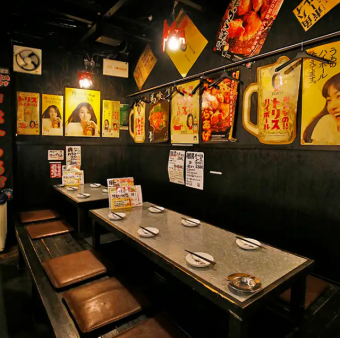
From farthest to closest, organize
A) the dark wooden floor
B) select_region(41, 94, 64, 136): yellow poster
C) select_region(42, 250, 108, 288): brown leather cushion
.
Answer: select_region(41, 94, 64, 136): yellow poster → select_region(42, 250, 108, 288): brown leather cushion → the dark wooden floor

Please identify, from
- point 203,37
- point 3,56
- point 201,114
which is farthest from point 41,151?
point 203,37

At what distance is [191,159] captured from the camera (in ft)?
13.1

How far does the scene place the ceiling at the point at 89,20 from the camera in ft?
11.6

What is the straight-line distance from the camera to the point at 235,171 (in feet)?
10.9

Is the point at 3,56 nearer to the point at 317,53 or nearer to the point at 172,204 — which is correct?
the point at 172,204

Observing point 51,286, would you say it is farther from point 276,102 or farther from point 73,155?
point 73,155

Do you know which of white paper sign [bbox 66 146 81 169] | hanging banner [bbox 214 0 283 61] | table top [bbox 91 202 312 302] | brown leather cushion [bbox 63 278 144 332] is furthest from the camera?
white paper sign [bbox 66 146 81 169]

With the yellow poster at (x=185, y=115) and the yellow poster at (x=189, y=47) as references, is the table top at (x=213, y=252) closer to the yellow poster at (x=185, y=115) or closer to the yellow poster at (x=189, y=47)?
the yellow poster at (x=185, y=115)

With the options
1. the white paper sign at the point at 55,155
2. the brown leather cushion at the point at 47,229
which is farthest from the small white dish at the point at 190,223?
the white paper sign at the point at 55,155

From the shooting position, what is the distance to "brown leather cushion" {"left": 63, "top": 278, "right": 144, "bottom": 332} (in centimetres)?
158

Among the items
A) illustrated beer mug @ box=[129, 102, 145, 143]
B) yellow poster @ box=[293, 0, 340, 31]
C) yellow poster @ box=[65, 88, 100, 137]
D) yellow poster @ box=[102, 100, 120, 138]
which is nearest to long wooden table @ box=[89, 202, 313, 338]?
yellow poster @ box=[293, 0, 340, 31]

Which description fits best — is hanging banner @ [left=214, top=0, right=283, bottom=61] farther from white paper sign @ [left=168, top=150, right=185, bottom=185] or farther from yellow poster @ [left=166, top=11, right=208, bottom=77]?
white paper sign @ [left=168, top=150, right=185, bottom=185]

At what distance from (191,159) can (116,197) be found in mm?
1557

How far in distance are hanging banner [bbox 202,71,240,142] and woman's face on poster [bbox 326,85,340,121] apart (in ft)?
3.60
